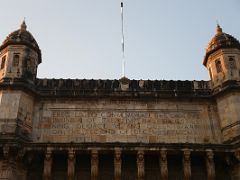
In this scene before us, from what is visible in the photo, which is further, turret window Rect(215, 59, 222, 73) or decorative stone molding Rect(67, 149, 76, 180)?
turret window Rect(215, 59, 222, 73)

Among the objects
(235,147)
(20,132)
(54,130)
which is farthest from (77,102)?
(235,147)

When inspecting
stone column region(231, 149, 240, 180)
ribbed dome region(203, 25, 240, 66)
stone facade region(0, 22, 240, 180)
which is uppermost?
ribbed dome region(203, 25, 240, 66)

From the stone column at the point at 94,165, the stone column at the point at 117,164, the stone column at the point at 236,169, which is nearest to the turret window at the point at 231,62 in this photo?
the stone column at the point at 236,169

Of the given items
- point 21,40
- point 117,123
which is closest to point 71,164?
point 117,123

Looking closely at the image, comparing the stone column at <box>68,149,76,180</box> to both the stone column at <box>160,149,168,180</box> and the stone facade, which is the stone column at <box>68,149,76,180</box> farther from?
the stone column at <box>160,149,168,180</box>

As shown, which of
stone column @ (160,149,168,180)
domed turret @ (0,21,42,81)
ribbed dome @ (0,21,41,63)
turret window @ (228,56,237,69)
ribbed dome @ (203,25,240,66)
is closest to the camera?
stone column @ (160,149,168,180)

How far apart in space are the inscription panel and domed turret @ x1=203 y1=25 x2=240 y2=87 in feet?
5.81

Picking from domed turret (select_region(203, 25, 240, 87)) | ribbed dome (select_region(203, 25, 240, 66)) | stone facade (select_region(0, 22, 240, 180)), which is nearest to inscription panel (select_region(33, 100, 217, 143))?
stone facade (select_region(0, 22, 240, 180))

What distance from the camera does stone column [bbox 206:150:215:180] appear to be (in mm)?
15086

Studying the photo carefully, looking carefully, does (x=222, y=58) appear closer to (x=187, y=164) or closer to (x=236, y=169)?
(x=236, y=169)

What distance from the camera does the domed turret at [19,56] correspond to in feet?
56.9

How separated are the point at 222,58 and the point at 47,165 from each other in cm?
861

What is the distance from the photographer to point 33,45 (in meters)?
18.3

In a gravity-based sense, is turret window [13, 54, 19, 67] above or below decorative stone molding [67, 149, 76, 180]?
above
